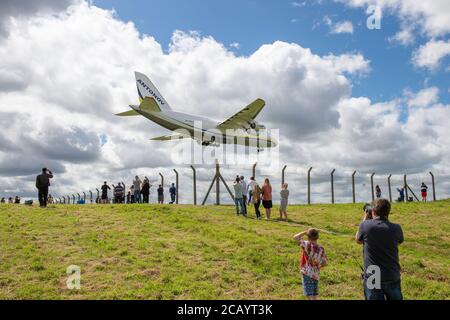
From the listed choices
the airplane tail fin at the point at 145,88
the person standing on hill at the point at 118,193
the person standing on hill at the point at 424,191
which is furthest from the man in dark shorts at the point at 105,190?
the person standing on hill at the point at 424,191

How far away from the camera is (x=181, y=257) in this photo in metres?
13.6

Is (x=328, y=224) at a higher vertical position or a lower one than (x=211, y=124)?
lower

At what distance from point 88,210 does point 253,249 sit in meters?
12.5

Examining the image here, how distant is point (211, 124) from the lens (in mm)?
40531

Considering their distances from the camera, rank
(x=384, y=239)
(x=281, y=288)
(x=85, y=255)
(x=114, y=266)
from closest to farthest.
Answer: (x=384, y=239)
(x=281, y=288)
(x=114, y=266)
(x=85, y=255)

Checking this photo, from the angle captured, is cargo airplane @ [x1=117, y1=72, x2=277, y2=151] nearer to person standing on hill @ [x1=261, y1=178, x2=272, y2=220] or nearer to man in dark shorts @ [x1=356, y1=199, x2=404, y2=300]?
person standing on hill @ [x1=261, y1=178, x2=272, y2=220]

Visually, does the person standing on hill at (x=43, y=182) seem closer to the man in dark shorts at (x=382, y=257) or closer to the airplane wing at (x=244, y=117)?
the airplane wing at (x=244, y=117)

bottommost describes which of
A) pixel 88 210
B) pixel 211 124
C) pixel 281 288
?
pixel 281 288

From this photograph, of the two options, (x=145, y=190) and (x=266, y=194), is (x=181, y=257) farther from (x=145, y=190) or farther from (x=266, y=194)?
(x=145, y=190)

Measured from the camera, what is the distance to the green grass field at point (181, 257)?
10.9 m

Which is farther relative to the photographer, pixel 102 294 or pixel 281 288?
pixel 281 288

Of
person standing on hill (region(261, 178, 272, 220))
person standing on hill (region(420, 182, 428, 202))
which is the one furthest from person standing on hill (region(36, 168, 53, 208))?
person standing on hill (region(420, 182, 428, 202))
